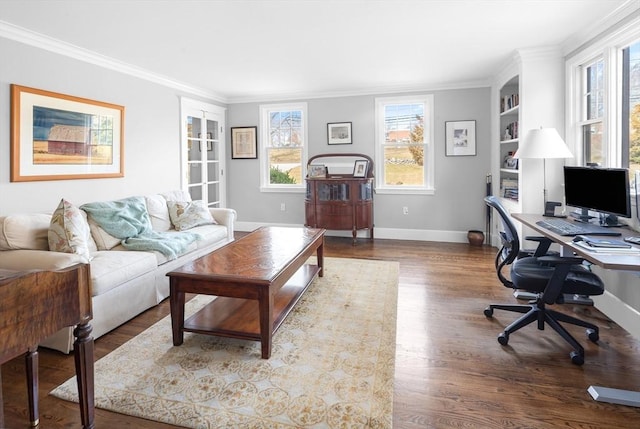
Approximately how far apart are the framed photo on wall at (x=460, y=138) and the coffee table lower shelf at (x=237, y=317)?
3.61m

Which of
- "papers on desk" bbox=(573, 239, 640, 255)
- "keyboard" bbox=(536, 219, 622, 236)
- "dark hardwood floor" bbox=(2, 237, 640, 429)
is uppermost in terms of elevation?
"keyboard" bbox=(536, 219, 622, 236)

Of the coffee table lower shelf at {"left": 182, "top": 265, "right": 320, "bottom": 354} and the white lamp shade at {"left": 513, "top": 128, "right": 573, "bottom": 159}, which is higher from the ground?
the white lamp shade at {"left": 513, "top": 128, "right": 573, "bottom": 159}

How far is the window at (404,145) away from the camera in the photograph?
18.5 feet

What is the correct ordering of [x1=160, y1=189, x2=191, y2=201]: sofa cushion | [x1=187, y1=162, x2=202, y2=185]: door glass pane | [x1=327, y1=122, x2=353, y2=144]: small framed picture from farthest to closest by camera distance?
[x1=327, y1=122, x2=353, y2=144]: small framed picture < [x1=187, y1=162, x2=202, y2=185]: door glass pane < [x1=160, y1=189, x2=191, y2=201]: sofa cushion

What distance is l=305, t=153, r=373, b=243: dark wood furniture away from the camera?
5.48 metres

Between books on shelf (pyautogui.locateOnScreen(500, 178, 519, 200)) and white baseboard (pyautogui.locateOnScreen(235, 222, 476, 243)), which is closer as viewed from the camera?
books on shelf (pyautogui.locateOnScreen(500, 178, 519, 200))

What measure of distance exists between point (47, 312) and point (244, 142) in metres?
5.46

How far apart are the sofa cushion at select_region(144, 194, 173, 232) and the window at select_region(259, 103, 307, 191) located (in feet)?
7.67

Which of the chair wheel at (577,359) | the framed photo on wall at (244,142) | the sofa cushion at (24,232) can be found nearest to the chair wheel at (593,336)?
the chair wheel at (577,359)

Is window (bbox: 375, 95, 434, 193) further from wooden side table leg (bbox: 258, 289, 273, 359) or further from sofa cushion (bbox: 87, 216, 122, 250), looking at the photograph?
wooden side table leg (bbox: 258, 289, 273, 359)

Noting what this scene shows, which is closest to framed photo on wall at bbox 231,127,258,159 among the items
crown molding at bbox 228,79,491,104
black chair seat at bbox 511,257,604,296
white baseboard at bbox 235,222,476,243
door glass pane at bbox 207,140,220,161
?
door glass pane at bbox 207,140,220,161

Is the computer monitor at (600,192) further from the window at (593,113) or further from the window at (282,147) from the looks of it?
the window at (282,147)

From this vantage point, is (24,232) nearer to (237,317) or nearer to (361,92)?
(237,317)

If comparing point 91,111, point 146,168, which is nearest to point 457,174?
point 146,168
